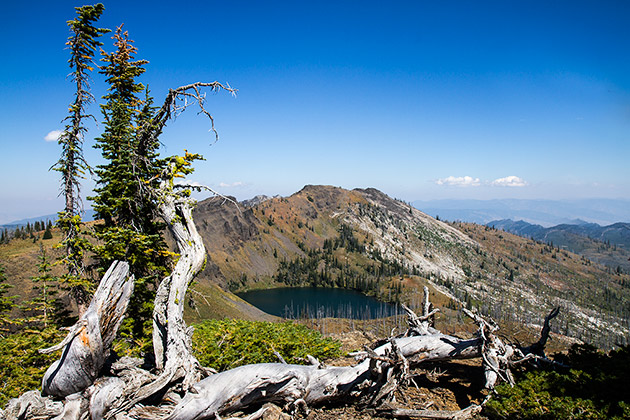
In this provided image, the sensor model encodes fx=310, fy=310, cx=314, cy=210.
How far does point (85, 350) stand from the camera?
6180mm

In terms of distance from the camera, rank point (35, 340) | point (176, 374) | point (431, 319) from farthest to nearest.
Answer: point (431, 319) < point (35, 340) < point (176, 374)

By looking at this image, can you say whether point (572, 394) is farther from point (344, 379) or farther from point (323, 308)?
point (323, 308)

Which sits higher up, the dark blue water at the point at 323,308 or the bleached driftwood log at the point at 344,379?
the bleached driftwood log at the point at 344,379

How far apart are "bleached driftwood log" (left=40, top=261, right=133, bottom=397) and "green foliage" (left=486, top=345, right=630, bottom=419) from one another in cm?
946

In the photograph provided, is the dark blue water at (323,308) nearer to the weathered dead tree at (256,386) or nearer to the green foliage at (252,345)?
the green foliage at (252,345)

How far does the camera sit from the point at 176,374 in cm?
717

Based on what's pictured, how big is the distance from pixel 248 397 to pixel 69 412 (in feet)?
11.8

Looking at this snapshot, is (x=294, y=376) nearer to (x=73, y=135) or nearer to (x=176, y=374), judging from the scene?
(x=176, y=374)

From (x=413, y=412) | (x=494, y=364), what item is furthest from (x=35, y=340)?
(x=494, y=364)

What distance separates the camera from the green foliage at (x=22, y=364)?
9.07 metres

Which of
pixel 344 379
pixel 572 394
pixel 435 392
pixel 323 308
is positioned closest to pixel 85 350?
pixel 344 379

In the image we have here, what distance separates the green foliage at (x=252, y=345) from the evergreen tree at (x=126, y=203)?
428cm

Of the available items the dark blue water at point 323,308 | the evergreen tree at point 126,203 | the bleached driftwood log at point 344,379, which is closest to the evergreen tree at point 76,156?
the evergreen tree at point 126,203

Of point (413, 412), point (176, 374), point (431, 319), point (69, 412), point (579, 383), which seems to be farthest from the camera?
point (431, 319)
